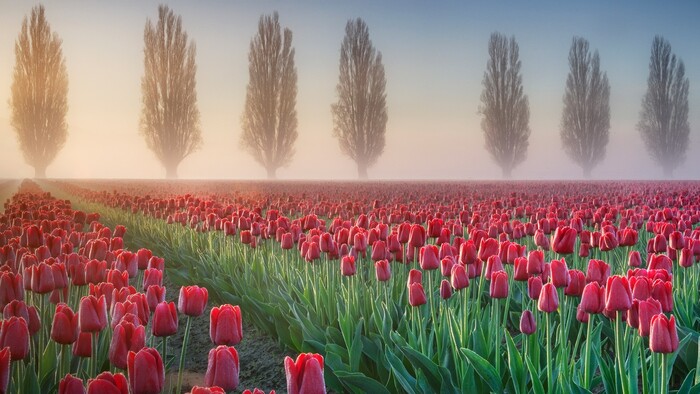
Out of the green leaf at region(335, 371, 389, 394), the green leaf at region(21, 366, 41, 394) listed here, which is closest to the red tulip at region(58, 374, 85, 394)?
the green leaf at region(21, 366, 41, 394)

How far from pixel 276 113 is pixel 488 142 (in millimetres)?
14937

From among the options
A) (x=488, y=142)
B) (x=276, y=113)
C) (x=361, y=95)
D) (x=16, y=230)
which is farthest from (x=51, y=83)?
(x=16, y=230)

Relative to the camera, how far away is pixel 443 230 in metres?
4.11

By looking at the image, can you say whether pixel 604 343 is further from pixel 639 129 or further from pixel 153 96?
pixel 639 129

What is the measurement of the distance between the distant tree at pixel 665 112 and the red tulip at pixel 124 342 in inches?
1859

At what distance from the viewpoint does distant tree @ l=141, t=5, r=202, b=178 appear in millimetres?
36625

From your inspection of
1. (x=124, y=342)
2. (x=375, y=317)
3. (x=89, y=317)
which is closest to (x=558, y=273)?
(x=375, y=317)

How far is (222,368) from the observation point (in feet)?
4.95

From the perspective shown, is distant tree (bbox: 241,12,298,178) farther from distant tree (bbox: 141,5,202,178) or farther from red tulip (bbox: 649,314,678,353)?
red tulip (bbox: 649,314,678,353)

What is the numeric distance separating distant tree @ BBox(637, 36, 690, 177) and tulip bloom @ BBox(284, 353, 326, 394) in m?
47.4

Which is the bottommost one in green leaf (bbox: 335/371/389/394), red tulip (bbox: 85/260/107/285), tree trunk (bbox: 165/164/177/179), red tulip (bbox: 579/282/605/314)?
green leaf (bbox: 335/371/389/394)

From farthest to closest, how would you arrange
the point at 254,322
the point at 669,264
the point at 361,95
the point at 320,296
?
the point at 361,95 → the point at 254,322 → the point at 320,296 → the point at 669,264

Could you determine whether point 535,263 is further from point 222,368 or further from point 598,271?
point 222,368

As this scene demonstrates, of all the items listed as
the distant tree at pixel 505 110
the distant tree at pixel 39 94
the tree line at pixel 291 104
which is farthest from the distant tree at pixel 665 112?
the distant tree at pixel 39 94
